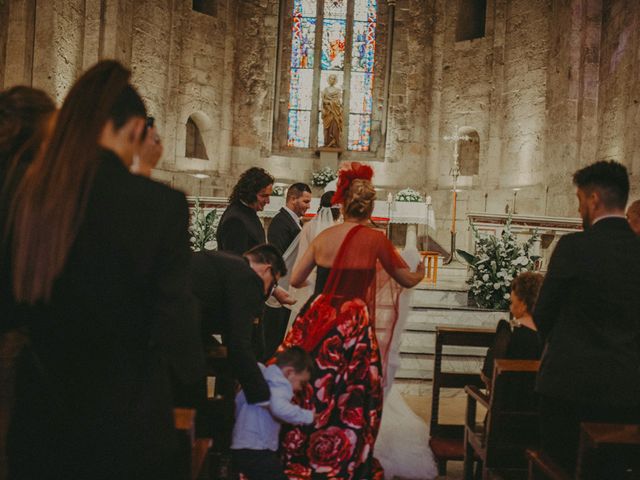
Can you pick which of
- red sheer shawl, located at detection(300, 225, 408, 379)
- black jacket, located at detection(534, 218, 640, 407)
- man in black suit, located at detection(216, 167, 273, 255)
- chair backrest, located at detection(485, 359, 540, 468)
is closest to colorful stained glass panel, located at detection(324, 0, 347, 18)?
man in black suit, located at detection(216, 167, 273, 255)

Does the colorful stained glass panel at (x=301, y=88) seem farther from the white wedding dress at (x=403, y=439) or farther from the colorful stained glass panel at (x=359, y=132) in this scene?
the white wedding dress at (x=403, y=439)

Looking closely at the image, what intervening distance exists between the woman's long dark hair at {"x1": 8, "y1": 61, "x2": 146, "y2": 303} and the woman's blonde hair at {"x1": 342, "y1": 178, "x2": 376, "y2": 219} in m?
2.09

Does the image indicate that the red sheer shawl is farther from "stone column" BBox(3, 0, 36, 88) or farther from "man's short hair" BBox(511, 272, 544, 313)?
"stone column" BBox(3, 0, 36, 88)

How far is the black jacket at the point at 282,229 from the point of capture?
5.27m

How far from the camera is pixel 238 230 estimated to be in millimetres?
4422

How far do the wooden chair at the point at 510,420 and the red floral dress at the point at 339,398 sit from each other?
567 millimetres

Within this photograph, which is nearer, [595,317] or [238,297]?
[595,317]

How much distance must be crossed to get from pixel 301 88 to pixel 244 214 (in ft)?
38.8

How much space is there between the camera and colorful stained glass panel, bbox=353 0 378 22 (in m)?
15.8

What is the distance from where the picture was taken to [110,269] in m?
1.26

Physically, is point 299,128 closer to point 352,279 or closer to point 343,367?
point 352,279

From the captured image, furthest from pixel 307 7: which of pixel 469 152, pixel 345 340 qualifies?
pixel 345 340

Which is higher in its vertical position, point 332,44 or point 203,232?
point 332,44

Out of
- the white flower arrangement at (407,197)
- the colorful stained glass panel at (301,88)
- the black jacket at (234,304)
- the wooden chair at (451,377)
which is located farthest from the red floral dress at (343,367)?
the colorful stained glass panel at (301,88)
